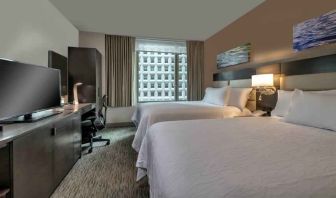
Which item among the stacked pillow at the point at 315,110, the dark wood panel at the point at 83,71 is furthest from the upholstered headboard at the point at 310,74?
the dark wood panel at the point at 83,71

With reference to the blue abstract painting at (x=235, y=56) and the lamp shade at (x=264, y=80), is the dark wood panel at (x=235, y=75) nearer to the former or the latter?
the blue abstract painting at (x=235, y=56)

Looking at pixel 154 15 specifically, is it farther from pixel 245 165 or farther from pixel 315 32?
pixel 245 165

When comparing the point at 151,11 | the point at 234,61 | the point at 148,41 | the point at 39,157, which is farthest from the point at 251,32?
the point at 39,157

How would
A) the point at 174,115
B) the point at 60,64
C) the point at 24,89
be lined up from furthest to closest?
the point at 60,64 → the point at 174,115 → the point at 24,89

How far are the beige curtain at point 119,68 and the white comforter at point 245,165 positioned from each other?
3.89 metres

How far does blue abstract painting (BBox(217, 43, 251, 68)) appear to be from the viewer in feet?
12.6

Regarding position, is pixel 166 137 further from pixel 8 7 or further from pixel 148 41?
pixel 148 41

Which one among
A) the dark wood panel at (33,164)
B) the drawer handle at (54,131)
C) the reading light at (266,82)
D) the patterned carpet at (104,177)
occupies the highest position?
the reading light at (266,82)

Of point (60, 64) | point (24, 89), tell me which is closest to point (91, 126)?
point (60, 64)

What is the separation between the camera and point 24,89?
1991mm

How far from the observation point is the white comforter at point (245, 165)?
82 centimetres

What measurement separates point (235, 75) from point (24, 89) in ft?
11.8

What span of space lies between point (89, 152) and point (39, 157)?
165cm

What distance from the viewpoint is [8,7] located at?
7.40 feet
